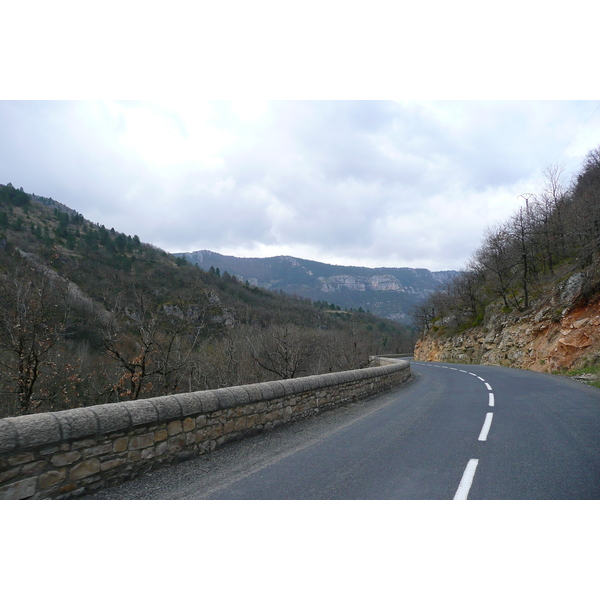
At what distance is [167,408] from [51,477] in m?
1.51

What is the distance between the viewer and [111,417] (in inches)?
177

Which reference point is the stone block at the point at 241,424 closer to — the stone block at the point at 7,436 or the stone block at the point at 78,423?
the stone block at the point at 78,423

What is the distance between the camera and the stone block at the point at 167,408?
202 inches

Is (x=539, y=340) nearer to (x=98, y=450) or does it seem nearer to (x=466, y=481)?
(x=466, y=481)

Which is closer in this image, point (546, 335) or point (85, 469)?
point (85, 469)

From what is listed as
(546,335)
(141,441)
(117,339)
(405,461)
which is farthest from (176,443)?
(546,335)

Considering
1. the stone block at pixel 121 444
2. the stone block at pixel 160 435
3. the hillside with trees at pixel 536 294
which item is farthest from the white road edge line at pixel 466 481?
the hillside with trees at pixel 536 294

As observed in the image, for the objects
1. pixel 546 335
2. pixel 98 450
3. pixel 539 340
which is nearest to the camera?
pixel 98 450

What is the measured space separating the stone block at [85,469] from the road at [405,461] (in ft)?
0.79

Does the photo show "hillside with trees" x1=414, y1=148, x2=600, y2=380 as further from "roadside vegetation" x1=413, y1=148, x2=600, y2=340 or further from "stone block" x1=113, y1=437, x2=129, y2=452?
"stone block" x1=113, y1=437, x2=129, y2=452

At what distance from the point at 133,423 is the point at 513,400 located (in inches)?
403

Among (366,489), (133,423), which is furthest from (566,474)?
(133,423)

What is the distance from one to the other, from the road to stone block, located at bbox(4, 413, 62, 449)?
32.8 inches

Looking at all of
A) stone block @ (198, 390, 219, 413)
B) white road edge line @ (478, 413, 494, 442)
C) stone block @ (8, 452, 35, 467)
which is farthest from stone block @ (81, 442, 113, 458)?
white road edge line @ (478, 413, 494, 442)
